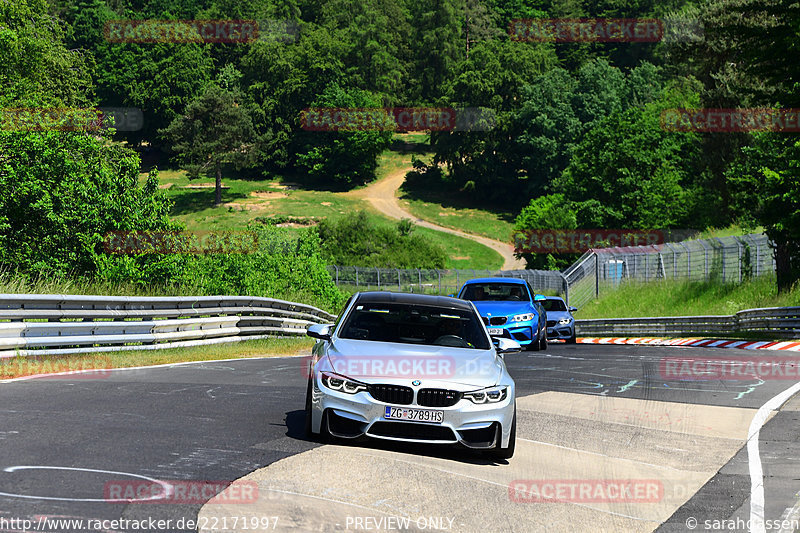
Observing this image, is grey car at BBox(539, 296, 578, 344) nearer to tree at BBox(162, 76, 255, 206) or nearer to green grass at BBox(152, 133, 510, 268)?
green grass at BBox(152, 133, 510, 268)

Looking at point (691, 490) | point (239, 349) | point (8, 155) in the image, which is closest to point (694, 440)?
point (691, 490)

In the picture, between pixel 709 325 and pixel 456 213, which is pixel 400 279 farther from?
pixel 456 213

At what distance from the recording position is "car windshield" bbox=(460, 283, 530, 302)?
21891mm

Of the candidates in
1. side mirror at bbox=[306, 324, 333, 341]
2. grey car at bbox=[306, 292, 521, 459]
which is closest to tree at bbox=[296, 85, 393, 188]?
side mirror at bbox=[306, 324, 333, 341]

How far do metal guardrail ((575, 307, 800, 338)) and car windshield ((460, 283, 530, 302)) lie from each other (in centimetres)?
1064

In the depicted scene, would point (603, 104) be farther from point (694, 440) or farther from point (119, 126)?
point (694, 440)

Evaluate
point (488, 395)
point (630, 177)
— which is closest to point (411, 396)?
point (488, 395)

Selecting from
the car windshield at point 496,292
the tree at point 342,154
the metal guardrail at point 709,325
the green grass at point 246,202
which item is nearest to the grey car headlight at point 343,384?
the car windshield at point 496,292

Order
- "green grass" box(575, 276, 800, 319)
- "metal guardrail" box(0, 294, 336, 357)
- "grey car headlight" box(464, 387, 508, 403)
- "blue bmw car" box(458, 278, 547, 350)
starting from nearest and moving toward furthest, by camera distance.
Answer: "grey car headlight" box(464, 387, 508, 403) → "metal guardrail" box(0, 294, 336, 357) → "blue bmw car" box(458, 278, 547, 350) → "green grass" box(575, 276, 800, 319)

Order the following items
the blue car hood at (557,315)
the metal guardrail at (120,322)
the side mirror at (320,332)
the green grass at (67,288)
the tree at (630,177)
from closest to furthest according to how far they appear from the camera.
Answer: the side mirror at (320,332) → the metal guardrail at (120,322) → the green grass at (67,288) → the blue car hood at (557,315) → the tree at (630,177)

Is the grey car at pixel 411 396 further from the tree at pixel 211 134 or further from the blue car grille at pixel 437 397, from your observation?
the tree at pixel 211 134

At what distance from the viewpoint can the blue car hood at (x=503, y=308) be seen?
2088 centimetres

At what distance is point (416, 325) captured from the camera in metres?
9.70

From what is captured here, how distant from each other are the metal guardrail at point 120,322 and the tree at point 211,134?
9768 cm
